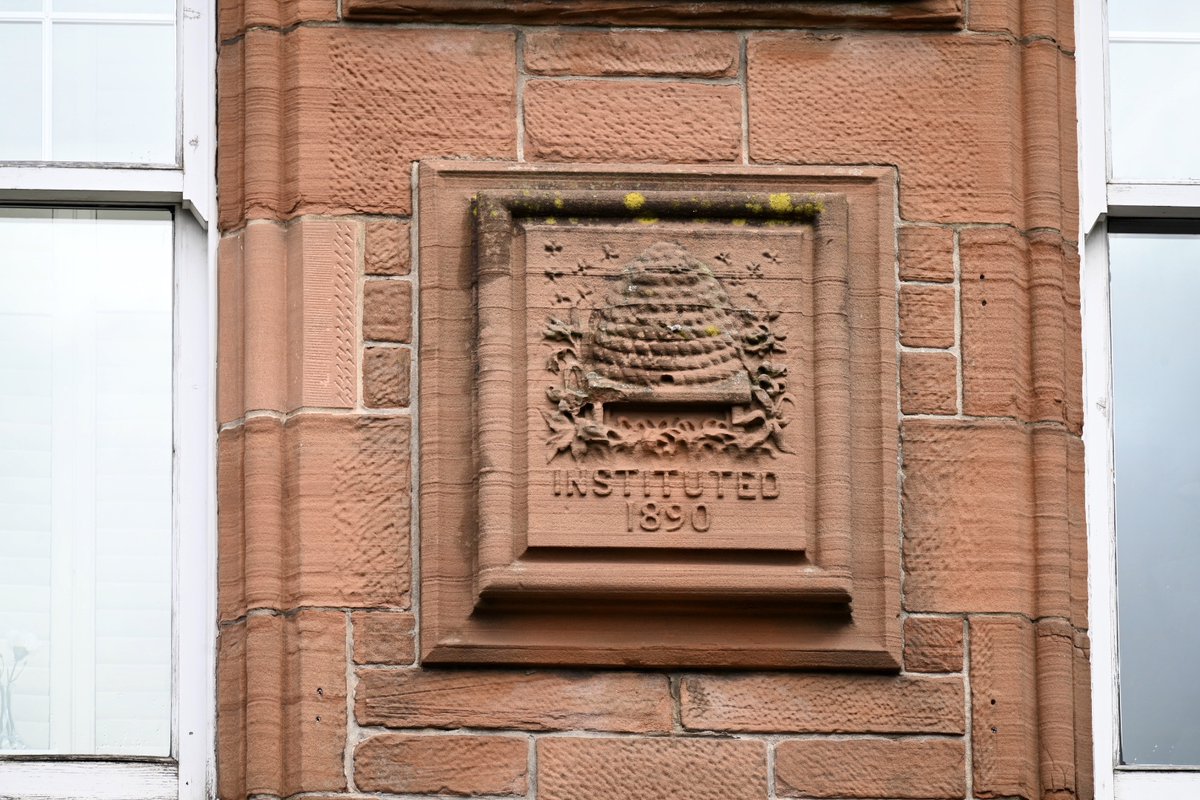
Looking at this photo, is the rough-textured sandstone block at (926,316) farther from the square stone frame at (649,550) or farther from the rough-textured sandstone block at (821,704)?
the rough-textured sandstone block at (821,704)

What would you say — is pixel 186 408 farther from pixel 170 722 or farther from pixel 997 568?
pixel 997 568

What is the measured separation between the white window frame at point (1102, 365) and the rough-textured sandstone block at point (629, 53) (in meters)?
0.71

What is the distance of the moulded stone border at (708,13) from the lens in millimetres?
4402

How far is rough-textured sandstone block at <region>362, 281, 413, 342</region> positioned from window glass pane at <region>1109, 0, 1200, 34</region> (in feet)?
4.95

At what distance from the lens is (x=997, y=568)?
4.22 m

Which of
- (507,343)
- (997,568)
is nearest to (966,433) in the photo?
(997,568)

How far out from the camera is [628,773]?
4.10m

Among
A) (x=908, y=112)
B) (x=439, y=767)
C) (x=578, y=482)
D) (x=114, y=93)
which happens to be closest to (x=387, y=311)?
(x=578, y=482)

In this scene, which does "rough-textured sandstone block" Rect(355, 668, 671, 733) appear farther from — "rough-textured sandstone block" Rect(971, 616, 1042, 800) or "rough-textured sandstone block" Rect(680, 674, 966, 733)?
"rough-textured sandstone block" Rect(971, 616, 1042, 800)

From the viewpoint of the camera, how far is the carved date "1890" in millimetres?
4141

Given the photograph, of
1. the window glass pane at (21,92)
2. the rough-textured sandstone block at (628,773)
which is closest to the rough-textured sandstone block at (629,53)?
the window glass pane at (21,92)

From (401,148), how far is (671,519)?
0.86 meters

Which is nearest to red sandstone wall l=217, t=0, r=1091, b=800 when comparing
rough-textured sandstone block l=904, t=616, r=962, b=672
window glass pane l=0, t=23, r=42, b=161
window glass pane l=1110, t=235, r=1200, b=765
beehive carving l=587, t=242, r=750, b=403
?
rough-textured sandstone block l=904, t=616, r=962, b=672

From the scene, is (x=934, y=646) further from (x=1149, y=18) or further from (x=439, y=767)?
(x=1149, y=18)
